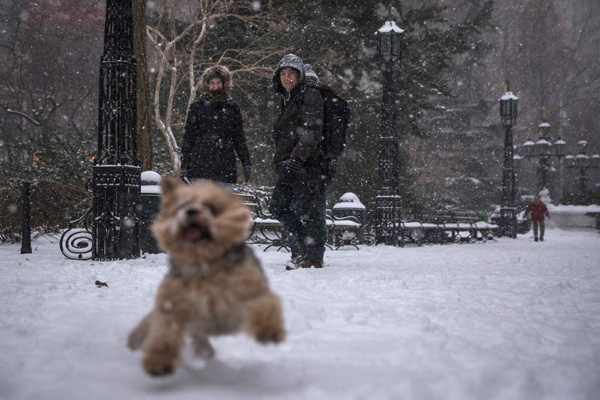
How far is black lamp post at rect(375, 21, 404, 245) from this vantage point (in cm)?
1230

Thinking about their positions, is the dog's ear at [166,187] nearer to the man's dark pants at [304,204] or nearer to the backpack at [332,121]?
the man's dark pants at [304,204]

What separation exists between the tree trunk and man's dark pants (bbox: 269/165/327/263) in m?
5.54

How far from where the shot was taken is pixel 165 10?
1560cm

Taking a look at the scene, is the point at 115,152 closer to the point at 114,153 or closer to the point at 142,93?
the point at 114,153

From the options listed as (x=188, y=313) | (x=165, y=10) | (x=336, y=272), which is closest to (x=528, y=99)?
(x=165, y=10)

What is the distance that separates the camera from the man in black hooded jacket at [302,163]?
5516mm

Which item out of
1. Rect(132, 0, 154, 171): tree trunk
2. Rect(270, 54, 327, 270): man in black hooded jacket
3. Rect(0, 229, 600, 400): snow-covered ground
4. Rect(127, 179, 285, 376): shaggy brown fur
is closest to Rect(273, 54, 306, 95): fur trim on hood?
Rect(270, 54, 327, 270): man in black hooded jacket

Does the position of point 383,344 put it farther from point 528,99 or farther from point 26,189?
point 528,99

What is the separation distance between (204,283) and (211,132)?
407 cm

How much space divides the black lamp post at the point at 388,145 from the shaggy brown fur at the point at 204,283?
10809 mm

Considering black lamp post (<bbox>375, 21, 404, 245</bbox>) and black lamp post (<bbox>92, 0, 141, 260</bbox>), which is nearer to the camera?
black lamp post (<bbox>92, 0, 141, 260</bbox>)

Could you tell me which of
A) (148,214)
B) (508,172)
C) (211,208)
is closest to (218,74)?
(148,214)

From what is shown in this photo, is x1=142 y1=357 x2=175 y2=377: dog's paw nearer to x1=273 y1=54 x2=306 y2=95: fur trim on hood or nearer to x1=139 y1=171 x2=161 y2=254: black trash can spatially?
x1=273 y1=54 x2=306 y2=95: fur trim on hood

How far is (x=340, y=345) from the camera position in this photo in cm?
264
